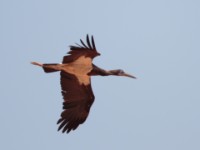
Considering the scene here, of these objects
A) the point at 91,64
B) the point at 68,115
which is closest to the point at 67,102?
the point at 68,115

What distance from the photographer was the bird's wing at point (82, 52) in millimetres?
16078

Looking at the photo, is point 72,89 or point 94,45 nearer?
point 94,45

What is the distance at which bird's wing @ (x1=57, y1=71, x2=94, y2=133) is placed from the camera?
17578mm

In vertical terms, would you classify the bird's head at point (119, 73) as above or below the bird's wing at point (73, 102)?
above

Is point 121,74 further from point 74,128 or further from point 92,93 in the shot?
point 74,128

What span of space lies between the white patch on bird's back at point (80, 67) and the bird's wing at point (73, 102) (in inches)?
12.8

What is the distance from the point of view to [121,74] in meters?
18.3

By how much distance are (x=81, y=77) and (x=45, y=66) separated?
4.66 feet

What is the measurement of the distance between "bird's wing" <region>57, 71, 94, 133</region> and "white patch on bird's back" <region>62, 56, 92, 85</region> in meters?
0.33

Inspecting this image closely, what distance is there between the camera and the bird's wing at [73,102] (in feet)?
57.7

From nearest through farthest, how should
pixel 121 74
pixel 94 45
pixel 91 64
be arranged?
1. pixel 94 45
2. pixel 91 64
3. pixel 121 74

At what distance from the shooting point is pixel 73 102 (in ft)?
58.7

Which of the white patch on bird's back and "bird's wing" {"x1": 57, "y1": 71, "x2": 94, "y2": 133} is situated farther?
"bird's wing" {"x1": 57, "y1": 71, "x2": 94, "y2": 133}

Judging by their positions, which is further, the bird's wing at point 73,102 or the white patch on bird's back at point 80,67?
the bird's wing at point 73,102
